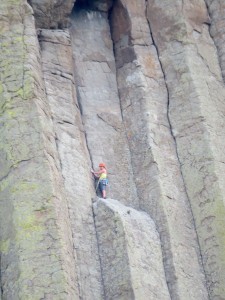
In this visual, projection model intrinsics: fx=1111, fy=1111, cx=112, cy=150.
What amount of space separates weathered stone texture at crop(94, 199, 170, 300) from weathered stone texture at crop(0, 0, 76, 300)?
1.83 ft

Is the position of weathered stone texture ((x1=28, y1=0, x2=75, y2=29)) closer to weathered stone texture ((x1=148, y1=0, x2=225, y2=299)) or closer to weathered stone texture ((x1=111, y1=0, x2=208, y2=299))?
weathered stone texture ((x1=111, y1=0, x2=208, y2=299))

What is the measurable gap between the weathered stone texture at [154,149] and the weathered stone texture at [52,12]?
2.99 feet

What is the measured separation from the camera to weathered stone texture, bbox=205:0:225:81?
→ 16.7m

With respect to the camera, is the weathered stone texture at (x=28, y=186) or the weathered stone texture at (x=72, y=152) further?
the weathered stone texture at (x=72, y=152)

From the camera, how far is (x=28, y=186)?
45.7 feet

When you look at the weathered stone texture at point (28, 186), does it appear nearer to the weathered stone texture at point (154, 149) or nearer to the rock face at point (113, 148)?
the rock face at point (113, 148)

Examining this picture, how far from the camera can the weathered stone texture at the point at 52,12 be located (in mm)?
15843

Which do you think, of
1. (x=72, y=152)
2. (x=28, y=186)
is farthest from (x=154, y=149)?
(x=28, y=186)

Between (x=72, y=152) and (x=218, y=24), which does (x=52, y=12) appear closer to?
(x=72, y=152)

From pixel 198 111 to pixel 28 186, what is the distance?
2.99 m

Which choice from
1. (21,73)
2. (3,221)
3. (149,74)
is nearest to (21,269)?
(3,221)

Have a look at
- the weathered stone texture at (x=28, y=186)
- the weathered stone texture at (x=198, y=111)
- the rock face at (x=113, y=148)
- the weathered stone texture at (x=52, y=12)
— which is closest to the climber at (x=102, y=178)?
the rock face at (x=113, y=148)

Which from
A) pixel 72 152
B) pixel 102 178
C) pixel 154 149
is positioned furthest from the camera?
pixel 154 149

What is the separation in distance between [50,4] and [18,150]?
8.93ft
